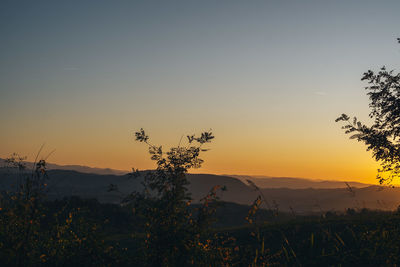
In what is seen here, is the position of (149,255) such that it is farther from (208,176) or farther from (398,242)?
(208,176)

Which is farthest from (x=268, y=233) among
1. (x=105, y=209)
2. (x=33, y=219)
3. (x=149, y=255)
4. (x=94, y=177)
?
(x=94, y=177)

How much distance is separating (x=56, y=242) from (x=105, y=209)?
2308cm

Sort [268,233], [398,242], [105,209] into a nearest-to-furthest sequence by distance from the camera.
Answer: [398,242], [268,233], [105,209]

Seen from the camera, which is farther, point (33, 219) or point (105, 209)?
point (105, 209)

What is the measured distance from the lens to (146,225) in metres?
8.12

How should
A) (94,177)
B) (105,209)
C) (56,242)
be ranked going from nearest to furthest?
(56,242) → (105,209) → (94,177)

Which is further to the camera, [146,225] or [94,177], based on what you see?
[94,177]

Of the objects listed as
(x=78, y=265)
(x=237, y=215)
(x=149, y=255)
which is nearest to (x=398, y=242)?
(x=149, y=255)

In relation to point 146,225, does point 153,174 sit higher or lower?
higher

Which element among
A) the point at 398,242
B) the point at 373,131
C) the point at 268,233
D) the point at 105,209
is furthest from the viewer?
the point at 105,209

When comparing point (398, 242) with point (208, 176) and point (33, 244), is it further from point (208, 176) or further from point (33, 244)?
point (208, 176)

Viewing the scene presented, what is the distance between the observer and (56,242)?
967cm

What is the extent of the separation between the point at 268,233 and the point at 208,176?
472 feet

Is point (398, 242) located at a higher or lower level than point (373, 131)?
lower
